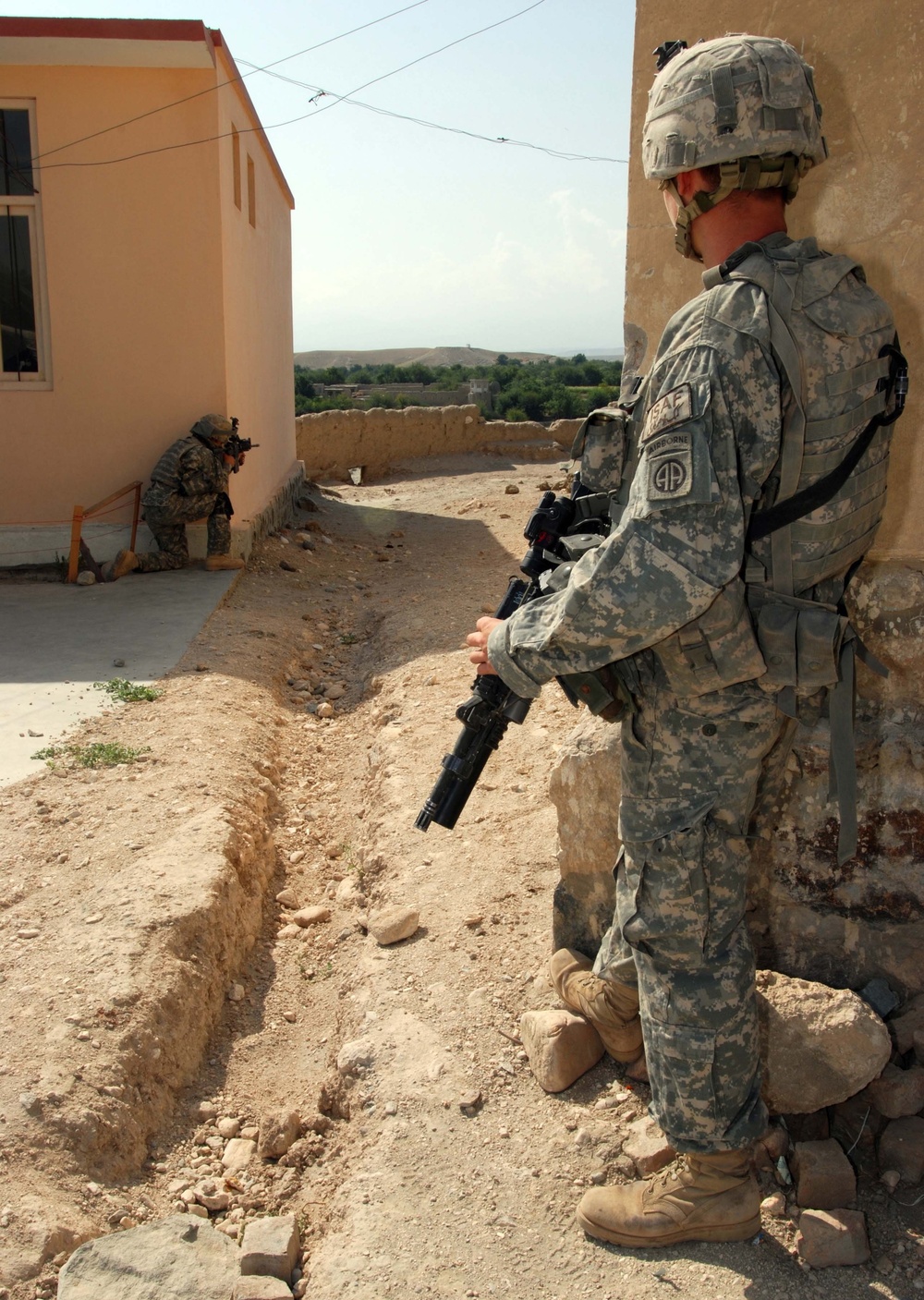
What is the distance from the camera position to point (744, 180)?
1749 mm

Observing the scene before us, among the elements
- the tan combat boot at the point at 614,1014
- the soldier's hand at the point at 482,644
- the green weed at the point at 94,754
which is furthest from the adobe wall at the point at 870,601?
the green weed at the point at 94,754

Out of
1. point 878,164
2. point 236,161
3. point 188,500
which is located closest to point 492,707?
point 878,164

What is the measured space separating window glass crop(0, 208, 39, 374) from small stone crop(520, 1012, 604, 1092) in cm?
674

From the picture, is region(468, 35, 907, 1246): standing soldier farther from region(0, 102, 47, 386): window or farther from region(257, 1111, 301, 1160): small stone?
region(0, 102, 47, 386): window

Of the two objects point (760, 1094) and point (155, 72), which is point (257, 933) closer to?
point (760, 1094)

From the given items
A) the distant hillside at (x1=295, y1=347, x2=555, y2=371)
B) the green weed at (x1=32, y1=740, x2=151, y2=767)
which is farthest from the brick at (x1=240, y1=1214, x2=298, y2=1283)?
the distant hillside at (x1=295, y1=347, x2=555, y2=371)

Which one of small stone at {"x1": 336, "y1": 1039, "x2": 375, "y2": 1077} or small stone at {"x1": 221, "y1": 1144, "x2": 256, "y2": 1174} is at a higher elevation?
small stone at {"x1": 336, "y1": 1039, "x2": 375, "y2": 1077}

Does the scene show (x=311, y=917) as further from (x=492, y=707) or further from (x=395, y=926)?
(x=492, y=707)

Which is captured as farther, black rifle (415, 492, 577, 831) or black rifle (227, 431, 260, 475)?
black rifle (227, 431, 260, 475)

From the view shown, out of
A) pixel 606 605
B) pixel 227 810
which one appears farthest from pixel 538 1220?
pixel 227 810

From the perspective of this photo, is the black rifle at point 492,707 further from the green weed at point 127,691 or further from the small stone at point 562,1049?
the green weed at point 127,691

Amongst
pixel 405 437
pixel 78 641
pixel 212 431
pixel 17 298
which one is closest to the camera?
pixel 78 641

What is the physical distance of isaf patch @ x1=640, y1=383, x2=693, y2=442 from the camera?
5.35ft

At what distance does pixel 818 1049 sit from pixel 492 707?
904mm
